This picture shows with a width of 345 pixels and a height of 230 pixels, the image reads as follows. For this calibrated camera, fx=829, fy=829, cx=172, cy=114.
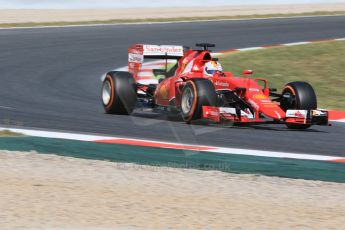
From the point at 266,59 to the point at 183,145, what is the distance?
9024 millimetres

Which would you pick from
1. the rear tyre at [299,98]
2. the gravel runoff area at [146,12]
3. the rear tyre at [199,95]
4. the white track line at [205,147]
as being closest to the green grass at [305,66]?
the rear tyre at [299,98]

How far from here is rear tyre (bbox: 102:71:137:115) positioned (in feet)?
37.7

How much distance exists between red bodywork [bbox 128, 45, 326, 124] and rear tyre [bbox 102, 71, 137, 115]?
38 cm

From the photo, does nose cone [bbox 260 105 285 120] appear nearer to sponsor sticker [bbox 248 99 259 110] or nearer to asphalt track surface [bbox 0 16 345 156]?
sponsor sticker [bbox 248 99 259 110]

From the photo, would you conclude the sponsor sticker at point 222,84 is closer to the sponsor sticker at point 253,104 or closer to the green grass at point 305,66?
the sponsor sticker at point 253,104

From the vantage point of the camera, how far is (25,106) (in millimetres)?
12242

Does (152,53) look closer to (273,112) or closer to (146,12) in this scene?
(273,112)

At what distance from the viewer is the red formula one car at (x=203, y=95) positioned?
1044cm

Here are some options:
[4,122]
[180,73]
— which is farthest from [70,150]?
[180,73]

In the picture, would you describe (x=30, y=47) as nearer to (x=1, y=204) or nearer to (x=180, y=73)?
(x=180, y=73)

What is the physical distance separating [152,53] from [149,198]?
18.6 ft

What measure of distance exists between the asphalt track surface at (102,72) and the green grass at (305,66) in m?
2.10

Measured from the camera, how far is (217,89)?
1109cm

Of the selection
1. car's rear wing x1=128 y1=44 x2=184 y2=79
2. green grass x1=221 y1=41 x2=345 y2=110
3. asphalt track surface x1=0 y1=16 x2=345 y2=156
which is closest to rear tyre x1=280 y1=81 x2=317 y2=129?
asphalt track surface x1=0 y1=16 x2=345 y2=156
